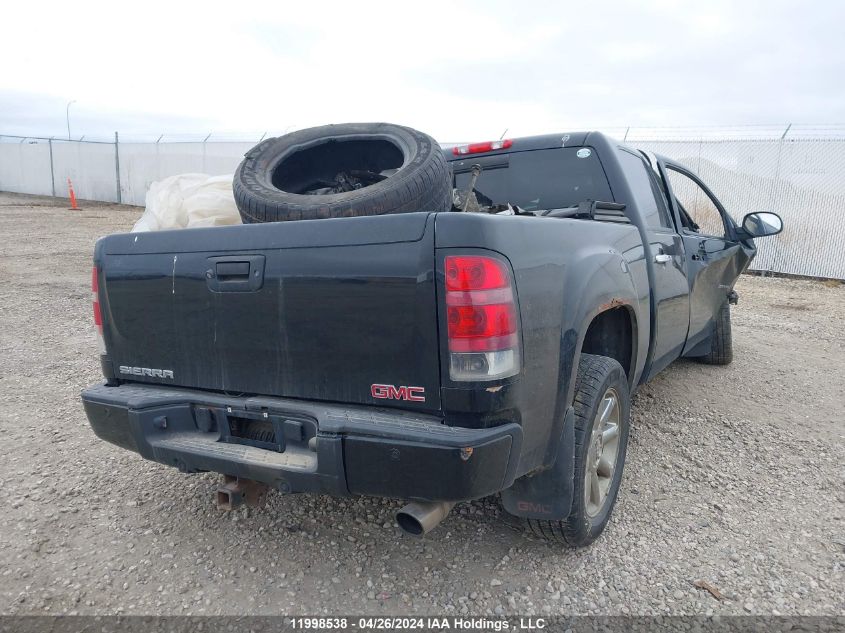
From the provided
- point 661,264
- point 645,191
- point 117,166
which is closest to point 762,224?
point 645,191

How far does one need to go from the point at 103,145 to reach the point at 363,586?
29183 mm

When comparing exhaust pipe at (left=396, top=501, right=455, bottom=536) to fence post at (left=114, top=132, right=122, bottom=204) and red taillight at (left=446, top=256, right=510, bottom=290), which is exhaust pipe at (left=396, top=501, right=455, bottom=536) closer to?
red taillight at (left=446, top=256, right=510, bottom=290)

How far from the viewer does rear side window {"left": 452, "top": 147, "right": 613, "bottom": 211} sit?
3688mm

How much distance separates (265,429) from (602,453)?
59.9 inches

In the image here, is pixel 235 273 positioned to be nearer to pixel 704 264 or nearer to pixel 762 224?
pixel 704 264

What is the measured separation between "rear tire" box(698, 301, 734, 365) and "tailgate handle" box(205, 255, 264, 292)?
434 cm

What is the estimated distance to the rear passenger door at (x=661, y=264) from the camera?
363 cm

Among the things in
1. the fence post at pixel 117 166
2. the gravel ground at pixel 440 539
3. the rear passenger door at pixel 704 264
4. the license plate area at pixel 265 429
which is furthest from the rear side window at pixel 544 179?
the fence post at pixel 117 166

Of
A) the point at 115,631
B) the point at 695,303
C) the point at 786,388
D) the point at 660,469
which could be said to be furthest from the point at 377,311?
the point at 786,388

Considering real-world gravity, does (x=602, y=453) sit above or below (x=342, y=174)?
below

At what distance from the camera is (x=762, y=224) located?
5.16 metres

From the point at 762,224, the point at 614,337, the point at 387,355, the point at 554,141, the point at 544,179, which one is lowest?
the point at 614,337

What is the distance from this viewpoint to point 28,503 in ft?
10.9

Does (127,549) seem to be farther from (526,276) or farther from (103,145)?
(103,145)
